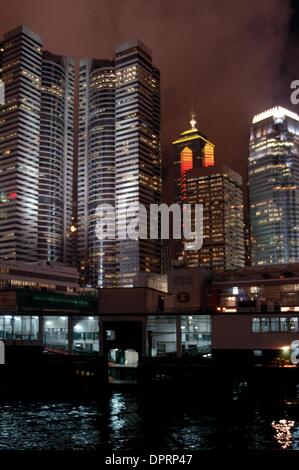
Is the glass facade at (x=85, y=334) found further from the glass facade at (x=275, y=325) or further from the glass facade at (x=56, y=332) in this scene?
the glass facade at (x=275, y=325)

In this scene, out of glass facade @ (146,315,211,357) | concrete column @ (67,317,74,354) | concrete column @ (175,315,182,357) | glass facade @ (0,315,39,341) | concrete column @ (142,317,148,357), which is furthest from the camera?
glass facade @ (0,315,39,341)

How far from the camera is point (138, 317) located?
66.8 m

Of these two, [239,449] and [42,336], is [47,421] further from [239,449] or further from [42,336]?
[42,336]

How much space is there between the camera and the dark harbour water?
37.1 meters

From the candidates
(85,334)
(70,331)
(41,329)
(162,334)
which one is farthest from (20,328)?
(162,334)

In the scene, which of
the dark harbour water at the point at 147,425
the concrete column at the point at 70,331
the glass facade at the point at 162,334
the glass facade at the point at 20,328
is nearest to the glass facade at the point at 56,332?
the concrete column at the point at 70,331

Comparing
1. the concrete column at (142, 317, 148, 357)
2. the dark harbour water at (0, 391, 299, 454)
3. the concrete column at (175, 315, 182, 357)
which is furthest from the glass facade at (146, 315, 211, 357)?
the dark harbour water at (0, 391, 299, 454)

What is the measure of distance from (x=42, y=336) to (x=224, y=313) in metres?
25.1

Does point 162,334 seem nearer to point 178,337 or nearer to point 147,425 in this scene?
point 178,337

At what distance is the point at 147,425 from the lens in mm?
43094

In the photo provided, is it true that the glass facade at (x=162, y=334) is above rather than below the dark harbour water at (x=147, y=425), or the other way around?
above

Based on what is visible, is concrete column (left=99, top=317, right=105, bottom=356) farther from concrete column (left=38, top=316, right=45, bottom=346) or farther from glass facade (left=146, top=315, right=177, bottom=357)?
concrete column (left=38, top=316, right=45, bottom=346)

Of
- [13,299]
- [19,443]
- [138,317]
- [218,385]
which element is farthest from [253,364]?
[13,299]

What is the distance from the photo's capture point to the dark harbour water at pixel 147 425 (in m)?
37.1
